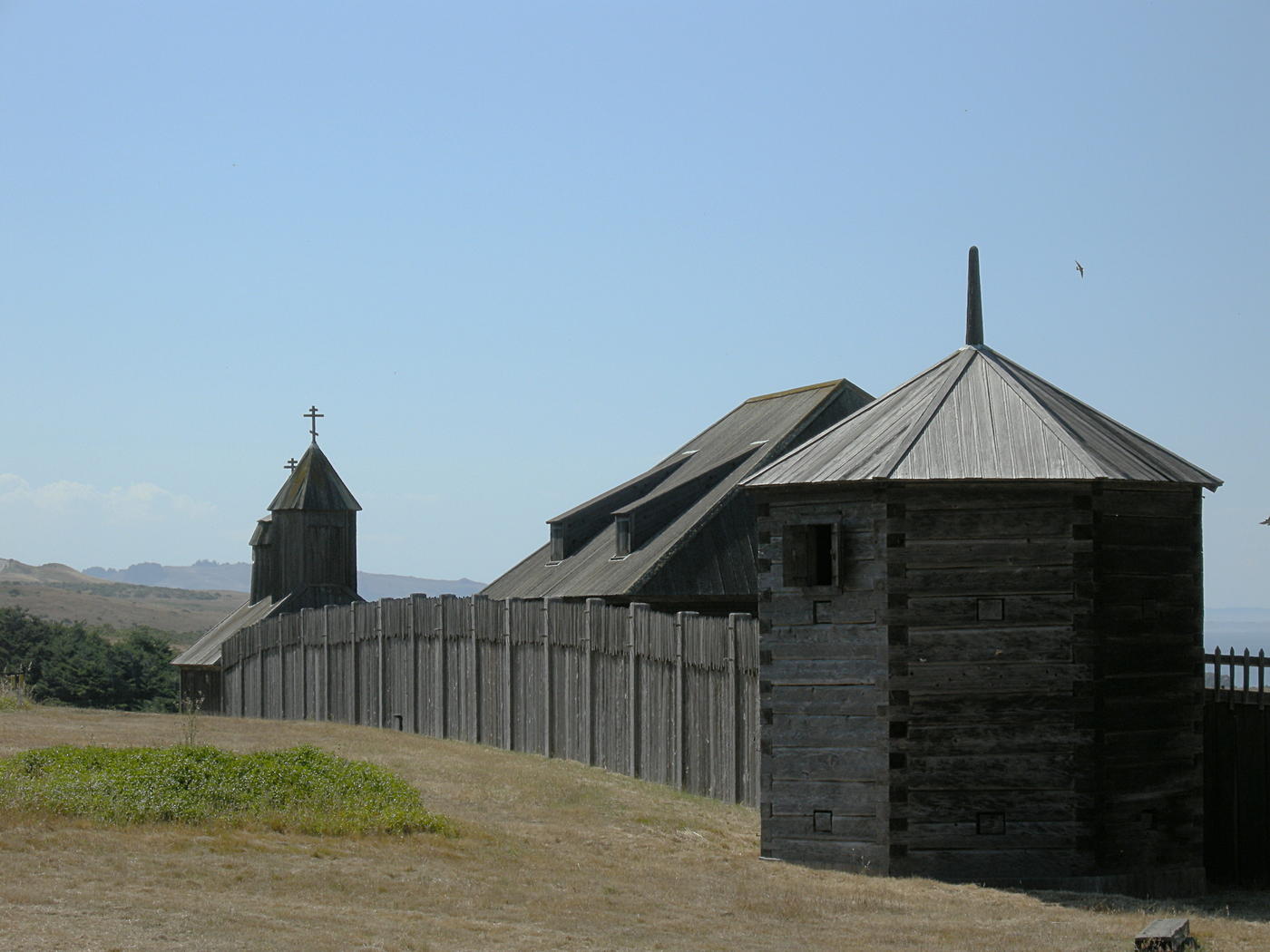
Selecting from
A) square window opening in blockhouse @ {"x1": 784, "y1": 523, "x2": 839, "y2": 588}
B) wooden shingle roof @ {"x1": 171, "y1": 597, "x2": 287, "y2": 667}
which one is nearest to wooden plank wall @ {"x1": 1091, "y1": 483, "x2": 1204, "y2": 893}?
square window opening in blockhouse @ {"x1": 784, "y1": 523, "x2": 839, "y2": 588}

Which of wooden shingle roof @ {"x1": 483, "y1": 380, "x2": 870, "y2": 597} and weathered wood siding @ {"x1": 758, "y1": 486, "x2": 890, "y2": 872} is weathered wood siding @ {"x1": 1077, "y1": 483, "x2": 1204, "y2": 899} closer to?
weathered wood siding @ {"x1": 758, "y1": 486, "x2": 890, "y2": 872}

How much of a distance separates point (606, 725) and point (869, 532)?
912 cm

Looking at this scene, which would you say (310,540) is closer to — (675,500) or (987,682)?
(675,500)

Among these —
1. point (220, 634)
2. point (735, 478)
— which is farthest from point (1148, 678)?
point (220, 634)

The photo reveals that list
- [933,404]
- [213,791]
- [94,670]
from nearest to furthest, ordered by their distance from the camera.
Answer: [213,791], [933,404], [94,670]

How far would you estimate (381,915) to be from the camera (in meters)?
11.7

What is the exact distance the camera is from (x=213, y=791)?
50.9 feet

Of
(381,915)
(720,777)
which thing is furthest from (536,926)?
(720,777)

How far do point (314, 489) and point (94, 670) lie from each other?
1326cm

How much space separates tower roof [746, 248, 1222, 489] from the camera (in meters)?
15.0

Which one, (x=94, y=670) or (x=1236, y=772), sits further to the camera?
(x=94, y=670)

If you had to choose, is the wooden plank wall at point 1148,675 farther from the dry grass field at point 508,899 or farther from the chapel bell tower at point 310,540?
the chapel bell tower at point 310,540

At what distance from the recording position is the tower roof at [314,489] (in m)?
48.1

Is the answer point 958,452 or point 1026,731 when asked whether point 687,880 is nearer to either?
point 1026,731
